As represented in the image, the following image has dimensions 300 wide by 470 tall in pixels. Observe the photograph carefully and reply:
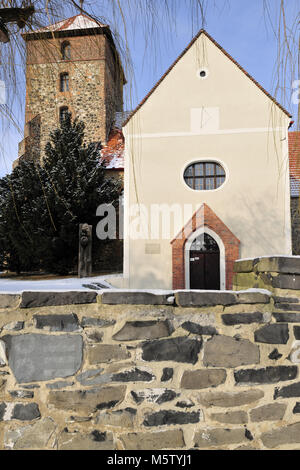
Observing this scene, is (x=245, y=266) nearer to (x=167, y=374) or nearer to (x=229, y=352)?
(x=229, y=352)

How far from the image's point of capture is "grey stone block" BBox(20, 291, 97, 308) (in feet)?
6.03

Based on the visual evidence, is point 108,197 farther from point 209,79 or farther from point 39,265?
point 209,79

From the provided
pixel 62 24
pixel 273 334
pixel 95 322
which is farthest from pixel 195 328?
pixel 62 24

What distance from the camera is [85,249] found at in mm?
10227

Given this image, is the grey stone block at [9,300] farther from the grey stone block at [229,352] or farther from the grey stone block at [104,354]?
the grey stone block at [229,352]

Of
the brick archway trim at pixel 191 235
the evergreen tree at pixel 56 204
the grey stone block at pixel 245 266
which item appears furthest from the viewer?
the evergreen tree at pixel 56 204

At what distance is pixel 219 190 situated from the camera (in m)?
9.80

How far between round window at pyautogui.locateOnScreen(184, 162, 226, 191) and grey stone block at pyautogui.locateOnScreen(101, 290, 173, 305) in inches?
334

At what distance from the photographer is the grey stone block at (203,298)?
1.93 metres

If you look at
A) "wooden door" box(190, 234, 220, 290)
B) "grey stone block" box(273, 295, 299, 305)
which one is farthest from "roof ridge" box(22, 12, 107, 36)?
"wooden door" box(190, 234, 220, 290)

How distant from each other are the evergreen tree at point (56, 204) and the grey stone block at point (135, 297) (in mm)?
10357

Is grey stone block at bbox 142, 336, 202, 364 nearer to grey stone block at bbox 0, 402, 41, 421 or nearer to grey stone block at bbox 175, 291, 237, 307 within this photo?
grey stone block at bbox 175, 291, 237, 307

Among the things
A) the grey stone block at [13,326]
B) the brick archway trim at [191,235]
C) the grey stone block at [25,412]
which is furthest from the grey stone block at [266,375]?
the brick archway trim at [191,235]

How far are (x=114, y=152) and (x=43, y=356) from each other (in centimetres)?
1631
